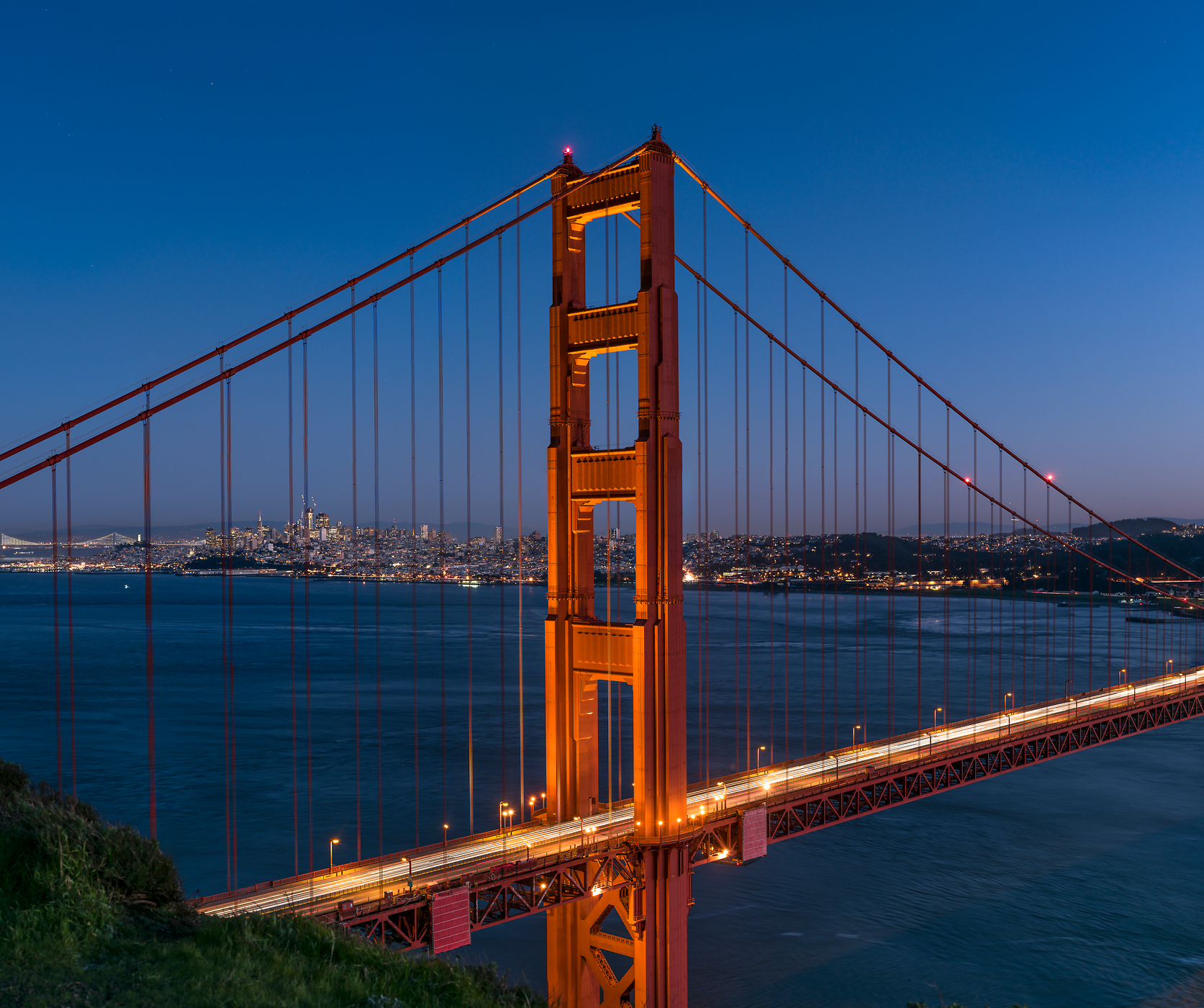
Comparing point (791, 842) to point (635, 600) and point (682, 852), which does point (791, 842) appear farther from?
point (635, 600)

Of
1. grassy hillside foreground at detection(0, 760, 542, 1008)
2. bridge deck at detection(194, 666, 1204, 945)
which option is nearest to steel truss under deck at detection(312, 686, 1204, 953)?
bridge deck at detection(194, 666, 1204, 945)

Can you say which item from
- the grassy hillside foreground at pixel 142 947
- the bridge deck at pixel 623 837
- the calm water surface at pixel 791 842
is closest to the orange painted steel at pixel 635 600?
the bridge deck at pixel 623 837

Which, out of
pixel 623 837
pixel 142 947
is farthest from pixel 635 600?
pixel 142 947

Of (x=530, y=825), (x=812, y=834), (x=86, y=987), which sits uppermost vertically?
(x=86, y=987)

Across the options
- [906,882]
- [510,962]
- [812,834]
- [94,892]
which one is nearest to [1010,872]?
[906,882]

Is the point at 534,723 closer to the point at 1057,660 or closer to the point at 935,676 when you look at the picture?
the point at 935,676
